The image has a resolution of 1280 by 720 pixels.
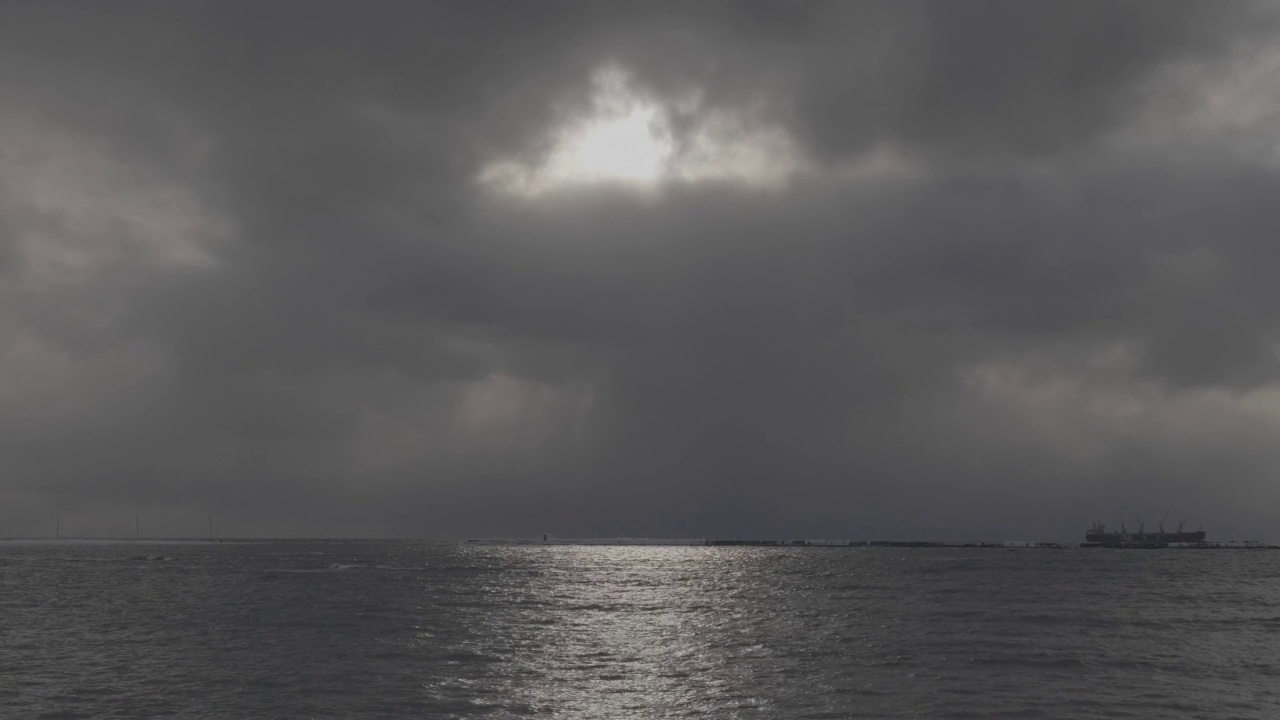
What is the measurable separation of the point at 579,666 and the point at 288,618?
37173mm

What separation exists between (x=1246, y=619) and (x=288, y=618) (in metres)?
81.2

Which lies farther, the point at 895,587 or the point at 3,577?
the point at 3,577

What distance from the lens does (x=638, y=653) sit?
55688 millimetres

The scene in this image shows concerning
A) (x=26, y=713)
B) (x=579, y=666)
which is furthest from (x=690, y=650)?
(x=26, y=713)

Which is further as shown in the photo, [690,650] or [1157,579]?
[1157,579]

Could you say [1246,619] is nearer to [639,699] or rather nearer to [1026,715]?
[1026,715]

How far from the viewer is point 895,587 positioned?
11244 cm

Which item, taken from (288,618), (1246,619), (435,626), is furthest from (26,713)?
(1246,619)

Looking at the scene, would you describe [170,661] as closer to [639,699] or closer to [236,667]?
[236,667]

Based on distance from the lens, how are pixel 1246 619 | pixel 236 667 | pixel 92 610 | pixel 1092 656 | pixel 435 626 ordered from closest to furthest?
pixel 236 667 < pixel 1092 656 < pixel 435 626 < pixel 1246 619 < pixel 92 610

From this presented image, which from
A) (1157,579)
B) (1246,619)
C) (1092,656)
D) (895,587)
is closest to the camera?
(1092,656)

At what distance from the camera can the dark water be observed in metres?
41.0

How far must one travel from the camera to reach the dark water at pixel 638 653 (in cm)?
4103

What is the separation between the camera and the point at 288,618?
76.7m
